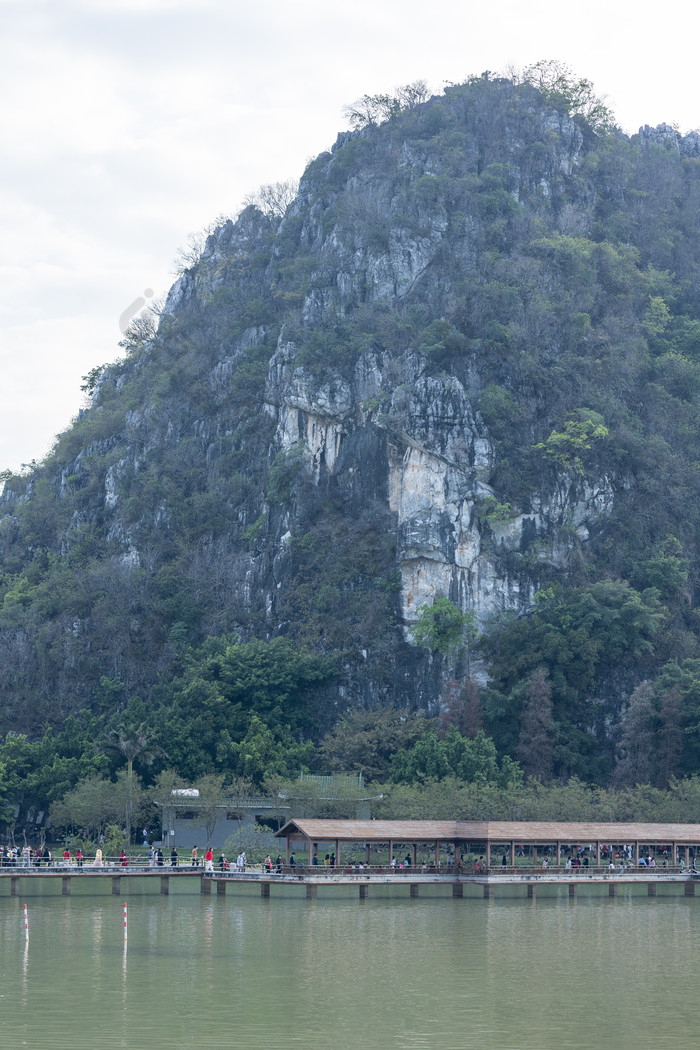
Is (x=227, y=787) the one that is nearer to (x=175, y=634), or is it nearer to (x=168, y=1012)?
(x=175, y=634)

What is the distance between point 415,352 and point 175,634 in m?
26.5

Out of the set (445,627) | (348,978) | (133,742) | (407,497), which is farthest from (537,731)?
(348,978)

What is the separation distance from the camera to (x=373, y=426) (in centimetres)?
9406

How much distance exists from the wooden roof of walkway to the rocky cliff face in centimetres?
2720

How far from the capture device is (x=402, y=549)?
88750mm

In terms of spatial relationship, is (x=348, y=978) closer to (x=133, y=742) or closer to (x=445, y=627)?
(x=133, y=742)

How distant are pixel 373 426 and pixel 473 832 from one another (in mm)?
43904

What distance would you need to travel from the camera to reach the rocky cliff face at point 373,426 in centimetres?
8925

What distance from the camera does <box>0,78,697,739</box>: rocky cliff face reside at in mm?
89250

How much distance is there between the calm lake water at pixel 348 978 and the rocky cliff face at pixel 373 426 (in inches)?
1603

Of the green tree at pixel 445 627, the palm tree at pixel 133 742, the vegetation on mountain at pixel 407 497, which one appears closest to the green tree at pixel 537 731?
the vegetation on mountain at pixel 407 497

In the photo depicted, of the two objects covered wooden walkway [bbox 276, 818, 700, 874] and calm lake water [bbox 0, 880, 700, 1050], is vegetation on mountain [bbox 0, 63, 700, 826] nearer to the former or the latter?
covered wooden walkway [bbox 276, 818, 700, 874]

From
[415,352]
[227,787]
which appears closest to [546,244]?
[415,352]

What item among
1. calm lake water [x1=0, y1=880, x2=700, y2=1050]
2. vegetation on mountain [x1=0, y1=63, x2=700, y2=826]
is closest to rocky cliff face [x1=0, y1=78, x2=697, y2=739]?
vegetation on mountain [x1=0, y1=63, x2=700, y2=826]
